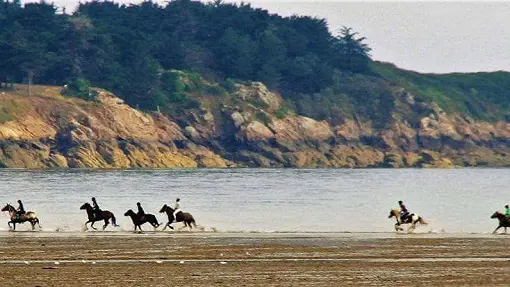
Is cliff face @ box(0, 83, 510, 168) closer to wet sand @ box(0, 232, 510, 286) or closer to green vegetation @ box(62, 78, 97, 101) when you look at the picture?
green vegetation @ box(62, 78, 97, 101)

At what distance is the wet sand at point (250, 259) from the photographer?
105 ft

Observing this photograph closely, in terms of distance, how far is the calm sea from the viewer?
2662 inches

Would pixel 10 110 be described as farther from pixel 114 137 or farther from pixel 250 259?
pixel 250 259

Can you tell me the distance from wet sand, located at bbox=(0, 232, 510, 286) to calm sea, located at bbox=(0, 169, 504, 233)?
10291 millimetres


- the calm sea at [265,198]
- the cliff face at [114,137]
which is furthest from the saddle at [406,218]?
the cliff face at [114,137]

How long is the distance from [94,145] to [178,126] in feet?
76.7

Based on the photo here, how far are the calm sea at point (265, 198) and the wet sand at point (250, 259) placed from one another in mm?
10291

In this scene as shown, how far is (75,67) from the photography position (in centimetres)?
19388

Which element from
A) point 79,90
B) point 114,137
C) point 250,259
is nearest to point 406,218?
point 250,259

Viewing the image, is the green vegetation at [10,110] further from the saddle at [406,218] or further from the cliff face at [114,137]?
the saddle at [406,218]

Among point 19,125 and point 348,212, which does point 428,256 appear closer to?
point 348,212

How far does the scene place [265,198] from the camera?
100 metres

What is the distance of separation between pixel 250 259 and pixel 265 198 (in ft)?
201

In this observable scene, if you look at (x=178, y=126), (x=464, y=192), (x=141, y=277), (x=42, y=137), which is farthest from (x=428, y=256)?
(x=178, y=126)
